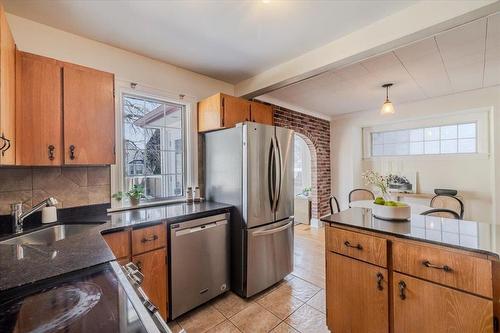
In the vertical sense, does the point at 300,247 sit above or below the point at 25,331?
below

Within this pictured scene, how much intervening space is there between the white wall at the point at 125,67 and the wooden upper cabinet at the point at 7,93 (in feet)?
1.68

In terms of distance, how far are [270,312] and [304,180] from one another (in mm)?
3984

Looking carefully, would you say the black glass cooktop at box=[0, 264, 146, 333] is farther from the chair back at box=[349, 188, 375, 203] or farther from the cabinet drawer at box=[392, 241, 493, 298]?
the chair back at box=[349, 188, 375, 203]

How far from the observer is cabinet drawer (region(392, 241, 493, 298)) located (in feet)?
3.60

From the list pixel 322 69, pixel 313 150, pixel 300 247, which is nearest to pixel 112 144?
pixel 322 69

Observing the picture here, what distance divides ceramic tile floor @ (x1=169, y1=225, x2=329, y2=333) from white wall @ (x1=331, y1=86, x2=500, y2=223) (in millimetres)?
2962

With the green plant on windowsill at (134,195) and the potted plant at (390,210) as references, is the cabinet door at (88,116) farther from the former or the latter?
the potted plant at (390,210)

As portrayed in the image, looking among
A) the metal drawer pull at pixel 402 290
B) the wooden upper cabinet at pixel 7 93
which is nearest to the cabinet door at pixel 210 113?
the wooden upper cabinet at pixel 7 93

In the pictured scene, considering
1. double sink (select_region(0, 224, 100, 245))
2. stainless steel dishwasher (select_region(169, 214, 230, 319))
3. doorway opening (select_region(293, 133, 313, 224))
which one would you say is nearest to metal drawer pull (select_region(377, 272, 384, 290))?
stainless steel dishwasher (select_region(169, 214, 230, 319))

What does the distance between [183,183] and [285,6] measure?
84.9 inches

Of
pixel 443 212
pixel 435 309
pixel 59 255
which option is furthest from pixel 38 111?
pixel 443 212

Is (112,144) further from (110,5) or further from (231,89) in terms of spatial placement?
(231,89)

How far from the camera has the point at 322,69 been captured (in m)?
2.33

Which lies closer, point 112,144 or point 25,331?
point 25,331
